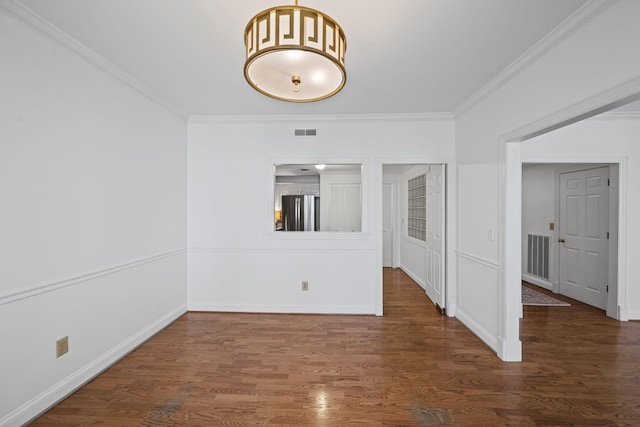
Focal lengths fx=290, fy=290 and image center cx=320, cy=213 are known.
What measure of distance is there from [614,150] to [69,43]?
575 cm

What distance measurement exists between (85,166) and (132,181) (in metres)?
0.52

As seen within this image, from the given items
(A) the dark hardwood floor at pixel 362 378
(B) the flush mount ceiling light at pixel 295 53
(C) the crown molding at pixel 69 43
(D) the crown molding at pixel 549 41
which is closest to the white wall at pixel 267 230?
(A) the dark hardwood floor at pixel 362 378

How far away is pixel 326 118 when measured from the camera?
3.79 meters

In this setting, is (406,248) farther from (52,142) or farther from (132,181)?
(52,142)

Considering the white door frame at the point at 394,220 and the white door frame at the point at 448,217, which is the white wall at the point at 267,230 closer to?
the white door frame at the point at 448,217

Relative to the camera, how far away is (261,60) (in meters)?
1.35

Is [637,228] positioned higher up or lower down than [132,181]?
lower down

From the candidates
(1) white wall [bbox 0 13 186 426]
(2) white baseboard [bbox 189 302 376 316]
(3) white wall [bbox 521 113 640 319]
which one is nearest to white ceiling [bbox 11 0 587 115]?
(1) white wall [bbox 0 13 186 426]

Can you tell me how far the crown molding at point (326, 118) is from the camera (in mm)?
3738

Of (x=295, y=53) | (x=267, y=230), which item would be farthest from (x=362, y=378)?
(x=295, y=53)

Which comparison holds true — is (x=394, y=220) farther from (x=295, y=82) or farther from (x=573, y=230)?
(x=295, y=82)

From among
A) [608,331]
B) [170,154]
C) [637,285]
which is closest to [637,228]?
[637,285]

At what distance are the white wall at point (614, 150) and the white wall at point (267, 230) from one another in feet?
6.26

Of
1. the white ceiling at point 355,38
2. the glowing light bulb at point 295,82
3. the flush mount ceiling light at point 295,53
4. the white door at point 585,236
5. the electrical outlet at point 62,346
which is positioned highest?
the white ceiling at point 355,38
